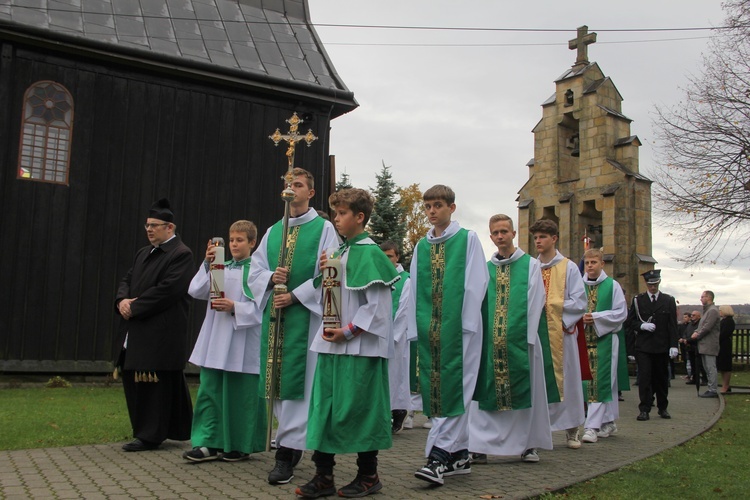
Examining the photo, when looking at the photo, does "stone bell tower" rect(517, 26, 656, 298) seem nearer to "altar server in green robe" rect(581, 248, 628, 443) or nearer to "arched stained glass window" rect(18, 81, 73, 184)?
"altar server in green robe" rect(581, 248, 628, 443)

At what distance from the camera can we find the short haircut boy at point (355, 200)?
5454mm

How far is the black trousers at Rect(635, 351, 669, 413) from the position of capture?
35.9 ft

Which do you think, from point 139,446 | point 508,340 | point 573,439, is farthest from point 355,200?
point 573,439

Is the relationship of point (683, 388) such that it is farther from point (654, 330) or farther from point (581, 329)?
point (581, 329)

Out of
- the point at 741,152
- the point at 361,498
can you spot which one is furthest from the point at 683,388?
the point at 361,498

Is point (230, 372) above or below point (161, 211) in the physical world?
below

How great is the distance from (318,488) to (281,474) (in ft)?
1.91

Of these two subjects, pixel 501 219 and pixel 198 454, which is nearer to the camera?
pixel 198 454

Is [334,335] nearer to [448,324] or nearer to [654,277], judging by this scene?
[448,324]

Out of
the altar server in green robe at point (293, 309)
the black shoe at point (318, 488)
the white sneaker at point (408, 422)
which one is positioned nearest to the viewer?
the black shoe at point (318, 488)

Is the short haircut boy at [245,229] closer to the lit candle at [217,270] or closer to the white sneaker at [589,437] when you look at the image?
the lit candle at [217,270]

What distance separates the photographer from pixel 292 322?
5980 mm

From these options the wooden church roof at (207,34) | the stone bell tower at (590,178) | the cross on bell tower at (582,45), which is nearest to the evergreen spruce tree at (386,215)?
the stone bell tower at (590,178)

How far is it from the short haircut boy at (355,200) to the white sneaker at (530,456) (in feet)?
9.30
